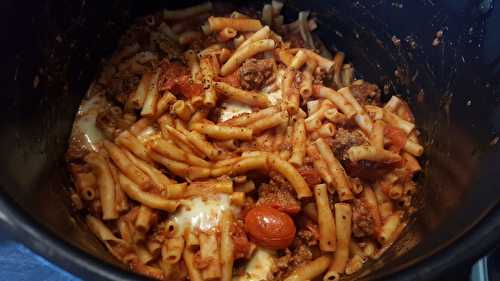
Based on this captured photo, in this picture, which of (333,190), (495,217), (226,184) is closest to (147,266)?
(226,184)

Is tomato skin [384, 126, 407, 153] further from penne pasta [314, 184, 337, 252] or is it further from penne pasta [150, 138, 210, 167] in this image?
penne pasta [150, 138, 210, 167]

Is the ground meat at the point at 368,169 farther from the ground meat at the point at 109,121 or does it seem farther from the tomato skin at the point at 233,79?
the ground meat at the point at 109,121

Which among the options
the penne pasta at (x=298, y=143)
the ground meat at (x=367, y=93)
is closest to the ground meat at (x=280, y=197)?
the penne pasta at (x=298, y=143)

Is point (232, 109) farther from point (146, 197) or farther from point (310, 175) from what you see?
point (146, 197)

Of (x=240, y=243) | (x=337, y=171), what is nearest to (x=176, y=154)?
(x=240, y=243)

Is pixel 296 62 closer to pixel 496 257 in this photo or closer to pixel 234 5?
pixel 234 5

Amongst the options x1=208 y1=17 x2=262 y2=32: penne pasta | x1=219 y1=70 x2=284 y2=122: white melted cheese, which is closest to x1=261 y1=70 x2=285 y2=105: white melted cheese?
x1=219 y1=70 x2=284 y2=122: white melted cheese
